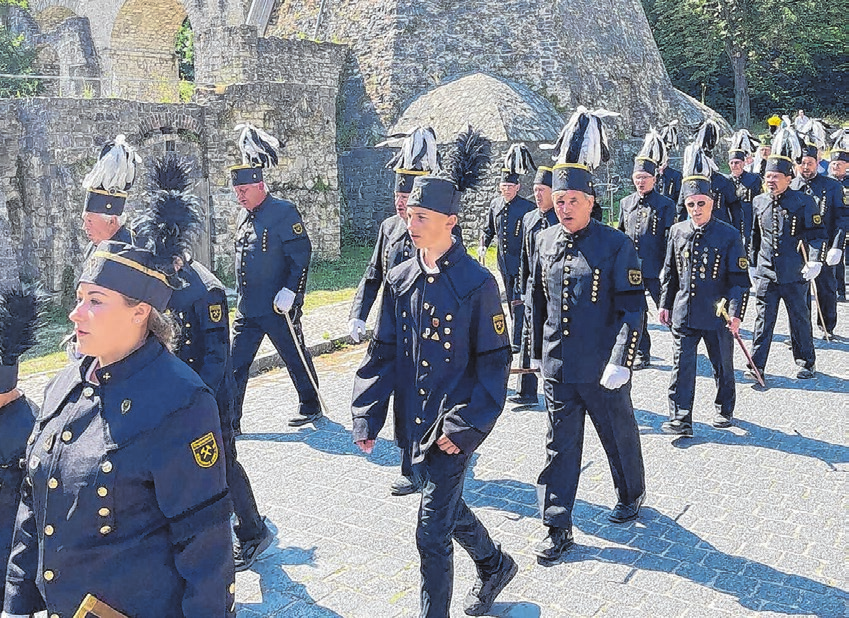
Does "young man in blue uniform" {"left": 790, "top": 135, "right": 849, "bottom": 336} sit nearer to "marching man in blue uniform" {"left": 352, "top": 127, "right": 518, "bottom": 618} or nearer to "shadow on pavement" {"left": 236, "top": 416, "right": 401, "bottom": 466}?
"shadow on pavement" {"left": 236, "top": 416, "right": 401, "bottom": 466}

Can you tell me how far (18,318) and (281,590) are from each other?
7.31 ft

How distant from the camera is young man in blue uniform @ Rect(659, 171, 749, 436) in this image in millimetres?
7387

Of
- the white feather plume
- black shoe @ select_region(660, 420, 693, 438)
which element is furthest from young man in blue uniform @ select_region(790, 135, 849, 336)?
the white feather plume

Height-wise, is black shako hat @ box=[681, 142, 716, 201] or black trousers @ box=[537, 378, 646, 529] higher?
black shako hat @ box=[681, 142, 716, 201]

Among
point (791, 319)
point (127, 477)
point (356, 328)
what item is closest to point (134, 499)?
point (127, 477)

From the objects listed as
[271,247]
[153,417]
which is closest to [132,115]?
[271,247]

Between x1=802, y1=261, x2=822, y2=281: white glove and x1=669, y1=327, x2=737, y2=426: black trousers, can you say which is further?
x1=802, y1=261, x2=822, y2=281: white glove

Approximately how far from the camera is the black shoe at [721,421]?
758cm

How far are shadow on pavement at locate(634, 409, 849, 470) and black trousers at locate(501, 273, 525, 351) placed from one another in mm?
1922

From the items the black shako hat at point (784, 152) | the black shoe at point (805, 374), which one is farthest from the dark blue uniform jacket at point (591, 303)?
the black shako hat at point (784, 152)

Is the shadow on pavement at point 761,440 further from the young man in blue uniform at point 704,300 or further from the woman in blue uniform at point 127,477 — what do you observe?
the woman in blue uniform at point 127,477

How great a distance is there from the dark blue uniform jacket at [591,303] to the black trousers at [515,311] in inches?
140

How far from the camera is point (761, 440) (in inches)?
284

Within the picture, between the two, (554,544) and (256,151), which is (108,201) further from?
(554,544)
